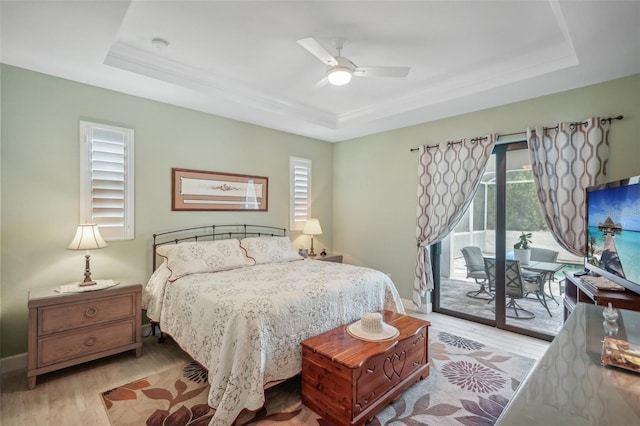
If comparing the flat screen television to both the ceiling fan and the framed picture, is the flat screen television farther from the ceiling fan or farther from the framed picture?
the framed picture

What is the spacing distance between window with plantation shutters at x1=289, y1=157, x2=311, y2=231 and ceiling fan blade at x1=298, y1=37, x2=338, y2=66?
254 centimetres

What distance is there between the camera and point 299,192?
5082 mm

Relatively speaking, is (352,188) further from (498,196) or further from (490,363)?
(490,363)

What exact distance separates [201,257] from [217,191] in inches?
43.3

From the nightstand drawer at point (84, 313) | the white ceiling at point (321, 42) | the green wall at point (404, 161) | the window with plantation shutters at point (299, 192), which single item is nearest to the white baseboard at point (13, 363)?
the nightstand drawer at point (84, 313)

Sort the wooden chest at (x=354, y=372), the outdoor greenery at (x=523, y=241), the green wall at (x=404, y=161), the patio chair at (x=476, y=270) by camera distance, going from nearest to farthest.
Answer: the wooden chest at (x=354, y=372), the green wall at (x=404, y=161), the outdoor greenery at (x=523, y=241), the patio chair at (x=476, y=270)

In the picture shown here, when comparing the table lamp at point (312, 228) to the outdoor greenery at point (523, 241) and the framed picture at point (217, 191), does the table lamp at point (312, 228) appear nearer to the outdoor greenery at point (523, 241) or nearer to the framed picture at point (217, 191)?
the framed picture at point (217, 191)

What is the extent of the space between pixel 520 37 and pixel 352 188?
3098mm

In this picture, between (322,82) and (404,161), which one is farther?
(404,161)

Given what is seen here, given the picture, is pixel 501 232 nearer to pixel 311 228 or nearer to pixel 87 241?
pixel 311 228

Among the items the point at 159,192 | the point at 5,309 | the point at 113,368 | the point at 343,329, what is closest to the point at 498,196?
the point at 343,329

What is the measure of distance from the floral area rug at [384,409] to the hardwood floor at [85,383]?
0.12 metres

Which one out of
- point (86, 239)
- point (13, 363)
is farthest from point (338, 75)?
point (13, 363)

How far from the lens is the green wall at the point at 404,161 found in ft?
9.65
